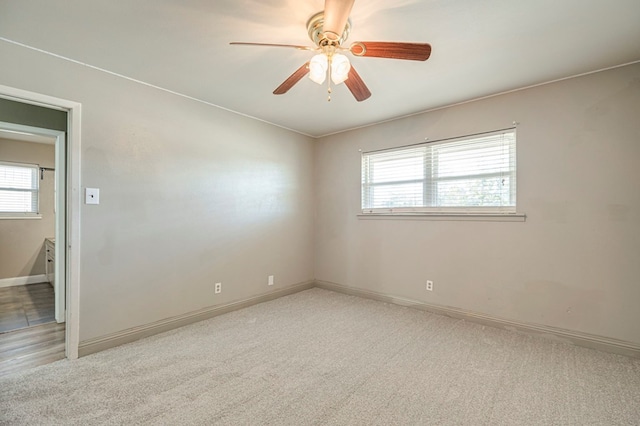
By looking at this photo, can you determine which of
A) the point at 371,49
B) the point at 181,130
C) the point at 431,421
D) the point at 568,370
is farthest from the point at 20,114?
the point at 568,370

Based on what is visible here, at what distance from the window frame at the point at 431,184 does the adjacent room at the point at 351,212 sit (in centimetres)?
3

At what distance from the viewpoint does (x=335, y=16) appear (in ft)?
4.46

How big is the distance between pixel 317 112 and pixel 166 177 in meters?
1.78

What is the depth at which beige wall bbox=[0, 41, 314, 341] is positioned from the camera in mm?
2324

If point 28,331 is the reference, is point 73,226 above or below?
above

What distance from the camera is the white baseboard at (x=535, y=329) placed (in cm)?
231

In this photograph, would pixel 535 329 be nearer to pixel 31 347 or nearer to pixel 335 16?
pixel 335 16

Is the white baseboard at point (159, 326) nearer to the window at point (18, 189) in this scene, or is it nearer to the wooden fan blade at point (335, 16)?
the wooden fan blade at point (335, 16)

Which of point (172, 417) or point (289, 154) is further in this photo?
point (289, 154)

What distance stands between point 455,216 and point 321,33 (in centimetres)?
233

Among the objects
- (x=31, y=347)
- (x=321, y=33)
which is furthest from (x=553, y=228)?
(x=31, y=347)

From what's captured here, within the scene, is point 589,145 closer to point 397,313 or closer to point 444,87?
point 444,87

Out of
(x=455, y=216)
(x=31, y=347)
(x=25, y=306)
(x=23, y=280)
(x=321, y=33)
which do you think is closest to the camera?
(x=321, y=33)

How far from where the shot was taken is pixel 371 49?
1624mm
